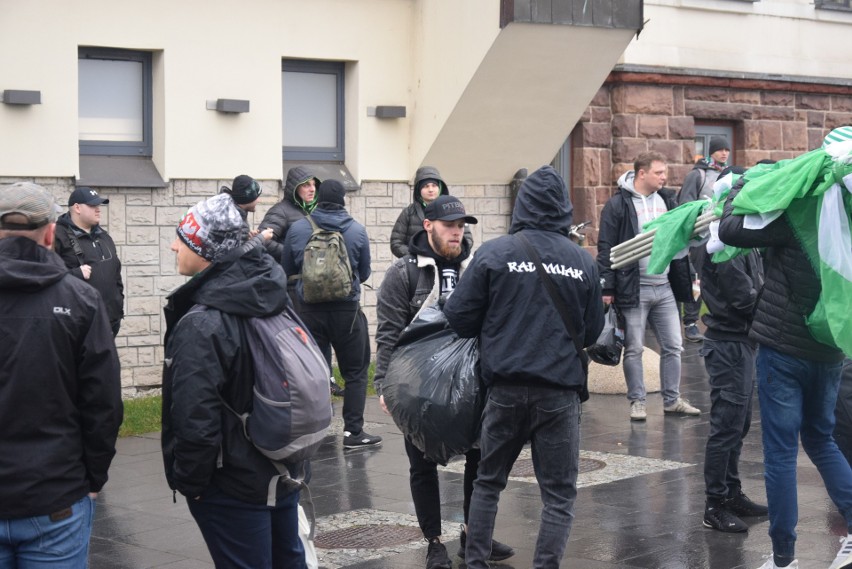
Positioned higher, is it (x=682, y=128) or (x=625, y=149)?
(x=682, y=128)

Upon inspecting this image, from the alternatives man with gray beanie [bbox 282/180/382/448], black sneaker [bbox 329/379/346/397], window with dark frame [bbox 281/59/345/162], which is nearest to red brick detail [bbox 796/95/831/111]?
window with dark frame [bbox 281/59/345/162]

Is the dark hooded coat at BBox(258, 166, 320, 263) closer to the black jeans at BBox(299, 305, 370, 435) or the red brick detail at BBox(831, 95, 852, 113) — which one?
the black jeans at BBox(299, 305, 370, 435)

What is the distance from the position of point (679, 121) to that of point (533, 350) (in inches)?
506

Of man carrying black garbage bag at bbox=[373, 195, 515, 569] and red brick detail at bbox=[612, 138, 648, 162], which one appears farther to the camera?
red brick detail at bbox=[612, 138, 648, 162]

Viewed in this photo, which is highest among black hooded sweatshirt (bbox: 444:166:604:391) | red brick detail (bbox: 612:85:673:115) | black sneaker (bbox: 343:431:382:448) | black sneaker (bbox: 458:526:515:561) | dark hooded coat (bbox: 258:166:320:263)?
red brick detail (bbox: 612:85:673:115)

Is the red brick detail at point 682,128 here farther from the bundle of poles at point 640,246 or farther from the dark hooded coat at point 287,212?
the bundle of poles at point 640,246

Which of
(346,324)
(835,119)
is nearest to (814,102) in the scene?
(835,119)

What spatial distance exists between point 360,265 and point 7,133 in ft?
11.4

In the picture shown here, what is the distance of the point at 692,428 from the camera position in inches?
410

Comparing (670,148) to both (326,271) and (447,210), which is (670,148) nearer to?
(326,271)

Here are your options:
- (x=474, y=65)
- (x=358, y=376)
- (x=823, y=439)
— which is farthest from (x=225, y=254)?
(x=474, y=65)

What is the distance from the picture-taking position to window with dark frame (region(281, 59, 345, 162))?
1366 centimetres

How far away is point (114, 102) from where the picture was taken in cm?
1249

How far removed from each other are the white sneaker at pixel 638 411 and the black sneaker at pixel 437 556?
4.55 m
